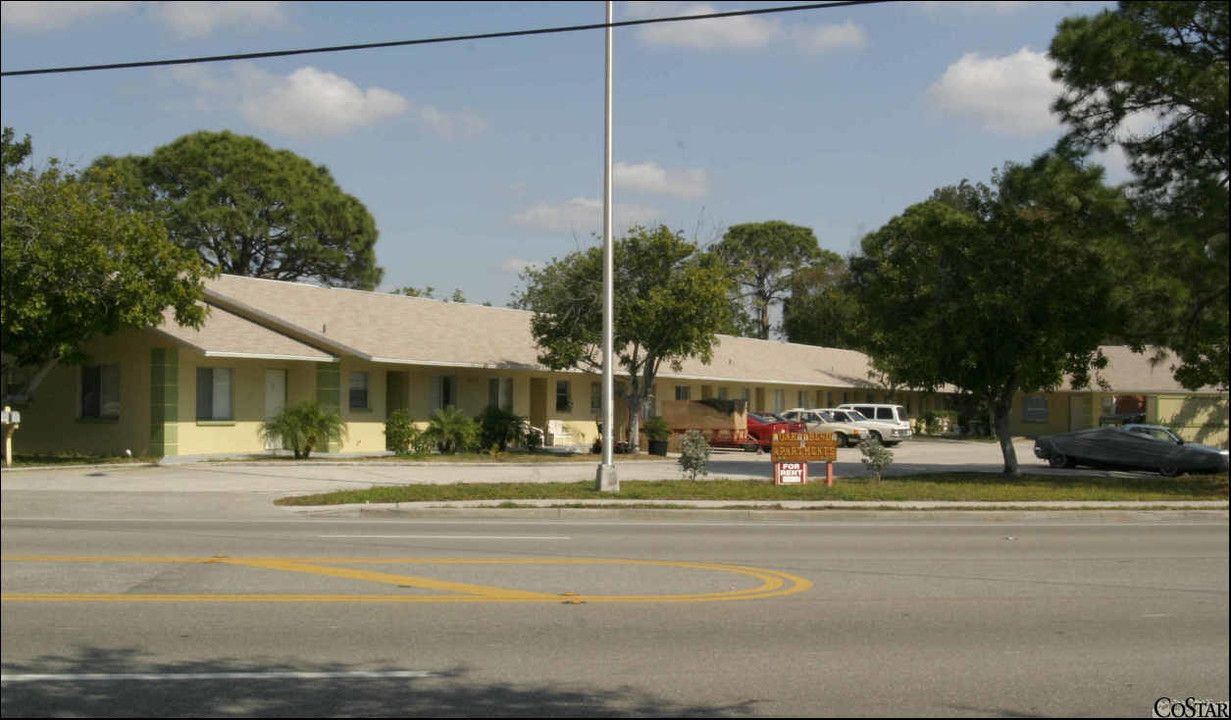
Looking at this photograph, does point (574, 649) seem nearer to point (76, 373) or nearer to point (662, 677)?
point (662, 677)

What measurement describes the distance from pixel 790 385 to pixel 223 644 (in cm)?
4928

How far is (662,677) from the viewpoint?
7121 mm

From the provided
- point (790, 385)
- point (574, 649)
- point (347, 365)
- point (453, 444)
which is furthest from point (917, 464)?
point (574, 649)

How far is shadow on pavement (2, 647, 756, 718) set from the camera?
241 inches

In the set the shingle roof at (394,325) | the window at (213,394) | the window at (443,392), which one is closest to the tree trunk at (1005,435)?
the shingle roof at (394,325)

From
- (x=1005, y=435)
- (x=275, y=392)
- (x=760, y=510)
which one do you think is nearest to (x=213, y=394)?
(x=275, y=392)

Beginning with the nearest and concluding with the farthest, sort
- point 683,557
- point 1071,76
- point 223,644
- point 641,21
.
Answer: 1. point 1071,76
2. point 223,644
3. point 683,557
4. point 641,21

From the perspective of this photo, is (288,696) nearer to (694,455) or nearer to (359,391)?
(694,455)

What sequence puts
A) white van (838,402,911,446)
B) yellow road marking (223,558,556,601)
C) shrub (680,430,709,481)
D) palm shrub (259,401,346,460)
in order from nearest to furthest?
yellow road marking (223,558,556,601) → shrub (680,430,709,481) → palm shrub (259,401,346,460) → white van (838,402,911,446)

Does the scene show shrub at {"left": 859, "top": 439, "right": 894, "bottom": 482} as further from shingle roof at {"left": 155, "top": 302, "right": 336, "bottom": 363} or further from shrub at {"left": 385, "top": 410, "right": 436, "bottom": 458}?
shingle roof at {"left": 155, "top": 302, "right": 336, "bottom": 363}

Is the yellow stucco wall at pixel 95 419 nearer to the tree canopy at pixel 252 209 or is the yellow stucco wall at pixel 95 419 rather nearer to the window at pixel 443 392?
the window at pixel 443 392

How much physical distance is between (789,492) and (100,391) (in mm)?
18774

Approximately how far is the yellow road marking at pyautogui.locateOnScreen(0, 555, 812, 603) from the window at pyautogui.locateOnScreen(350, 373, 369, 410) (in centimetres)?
2279

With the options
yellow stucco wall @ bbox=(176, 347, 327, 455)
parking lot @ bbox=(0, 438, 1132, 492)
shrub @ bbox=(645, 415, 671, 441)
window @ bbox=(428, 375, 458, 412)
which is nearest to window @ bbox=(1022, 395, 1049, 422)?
parking lot @ bbox=(0, 438, 1132, 492)
